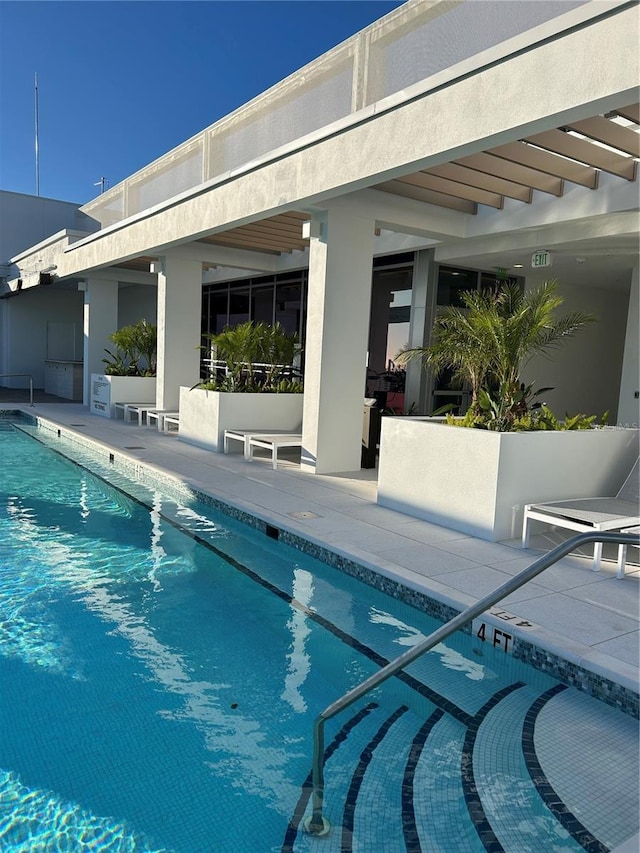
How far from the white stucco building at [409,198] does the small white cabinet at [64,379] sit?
13.8ft

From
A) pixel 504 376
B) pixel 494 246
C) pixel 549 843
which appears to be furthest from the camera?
pixel 494 246

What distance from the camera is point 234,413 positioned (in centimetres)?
1060

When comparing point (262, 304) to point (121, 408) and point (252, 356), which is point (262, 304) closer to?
point (121, 408)

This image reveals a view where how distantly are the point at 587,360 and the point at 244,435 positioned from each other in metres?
8.05

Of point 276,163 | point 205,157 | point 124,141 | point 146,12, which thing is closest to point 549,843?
point 276,163

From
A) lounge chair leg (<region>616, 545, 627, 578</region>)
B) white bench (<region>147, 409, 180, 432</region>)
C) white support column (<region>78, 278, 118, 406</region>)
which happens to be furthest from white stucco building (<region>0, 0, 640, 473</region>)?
lounge chair leg (<region>616, 545, 627, 578</region>)

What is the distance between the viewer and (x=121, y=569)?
5680 mm

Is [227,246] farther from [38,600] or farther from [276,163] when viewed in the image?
[38,600]

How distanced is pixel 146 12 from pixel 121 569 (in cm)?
1353

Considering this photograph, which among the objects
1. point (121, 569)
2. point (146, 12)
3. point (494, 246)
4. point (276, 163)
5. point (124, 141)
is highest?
point (124, 141)

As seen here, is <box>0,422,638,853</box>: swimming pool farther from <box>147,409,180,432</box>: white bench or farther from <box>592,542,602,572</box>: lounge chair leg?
<box>147,409,180,432</box>: white bench

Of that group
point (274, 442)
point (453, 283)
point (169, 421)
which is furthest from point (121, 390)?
point (453, 283)

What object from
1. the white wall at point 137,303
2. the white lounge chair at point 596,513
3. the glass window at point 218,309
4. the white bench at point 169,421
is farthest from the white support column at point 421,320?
the white wall at point 137,303

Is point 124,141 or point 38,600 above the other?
point 124,141
